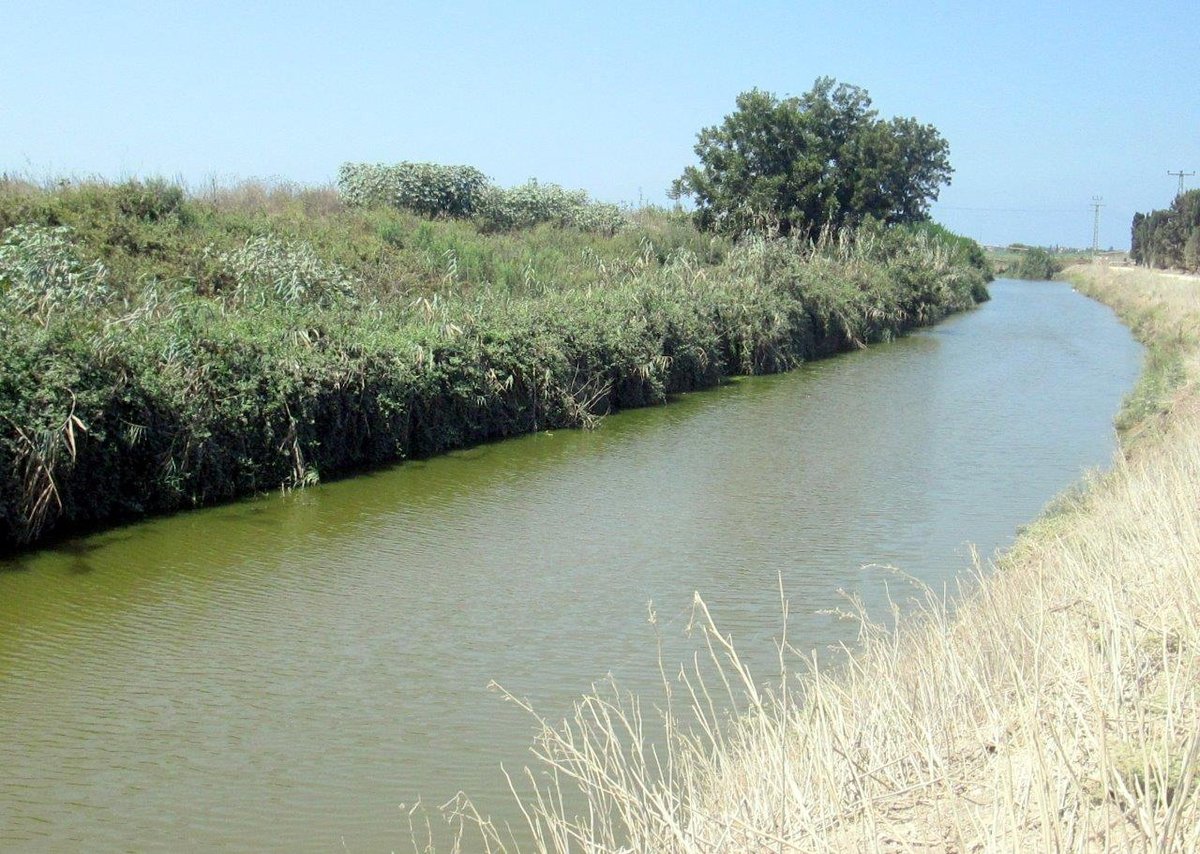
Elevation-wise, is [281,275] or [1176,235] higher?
[1176,235]

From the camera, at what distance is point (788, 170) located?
130ft

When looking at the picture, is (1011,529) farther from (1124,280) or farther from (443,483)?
(1124,280)

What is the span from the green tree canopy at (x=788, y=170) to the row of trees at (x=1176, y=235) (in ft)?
112

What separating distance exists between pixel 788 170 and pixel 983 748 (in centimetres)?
3723

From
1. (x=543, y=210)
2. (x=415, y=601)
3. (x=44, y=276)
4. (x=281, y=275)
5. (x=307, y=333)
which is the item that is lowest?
(x=415, y=601)

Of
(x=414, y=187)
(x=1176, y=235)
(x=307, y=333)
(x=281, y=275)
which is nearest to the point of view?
(x=307, y=333)

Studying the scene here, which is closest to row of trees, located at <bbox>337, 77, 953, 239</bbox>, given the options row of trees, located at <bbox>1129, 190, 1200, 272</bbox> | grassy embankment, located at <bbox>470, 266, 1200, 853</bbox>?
grassy embankment, located at <bbox>470, 266, 1200, 853</bbox>

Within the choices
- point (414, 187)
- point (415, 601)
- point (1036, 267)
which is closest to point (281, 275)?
point (415, 601)

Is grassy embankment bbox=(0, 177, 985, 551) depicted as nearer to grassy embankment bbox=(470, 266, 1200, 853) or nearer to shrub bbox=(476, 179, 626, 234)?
shrub bbox=(476, 179, 626, 234)

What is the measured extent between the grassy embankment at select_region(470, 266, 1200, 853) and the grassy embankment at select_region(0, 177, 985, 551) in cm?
710

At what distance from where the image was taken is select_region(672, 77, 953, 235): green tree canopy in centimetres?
3856

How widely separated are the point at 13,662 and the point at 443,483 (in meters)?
6.47

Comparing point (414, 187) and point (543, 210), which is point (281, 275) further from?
point (543, 210)

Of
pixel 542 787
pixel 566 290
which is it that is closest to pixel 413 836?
pixel 542 787
